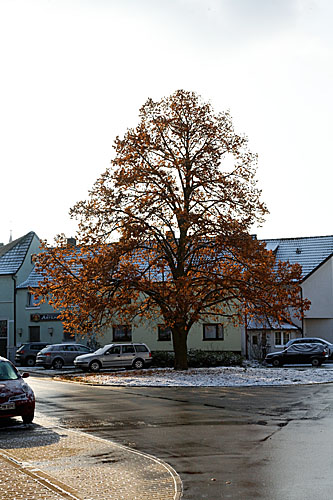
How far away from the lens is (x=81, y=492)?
8.26 m

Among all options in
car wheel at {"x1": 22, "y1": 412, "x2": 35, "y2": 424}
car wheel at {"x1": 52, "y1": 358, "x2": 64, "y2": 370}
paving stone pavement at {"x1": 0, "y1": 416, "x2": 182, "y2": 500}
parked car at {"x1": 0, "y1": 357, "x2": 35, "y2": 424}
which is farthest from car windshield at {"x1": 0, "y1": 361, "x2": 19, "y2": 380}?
car wheel at {"x1": 52, "y1": 358, "x2": 64, "y2": 370}

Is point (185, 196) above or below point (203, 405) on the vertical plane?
above

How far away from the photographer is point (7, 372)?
51.0ft

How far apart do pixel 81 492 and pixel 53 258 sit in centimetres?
2146

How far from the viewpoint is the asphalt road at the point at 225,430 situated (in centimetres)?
867

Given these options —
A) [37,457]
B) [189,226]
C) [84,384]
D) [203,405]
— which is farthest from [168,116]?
[37,457]

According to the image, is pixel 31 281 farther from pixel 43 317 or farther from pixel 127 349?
pixel 127 349

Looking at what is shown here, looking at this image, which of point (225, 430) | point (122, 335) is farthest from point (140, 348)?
point (225, 430)

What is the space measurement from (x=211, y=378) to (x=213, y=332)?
62.1 feet

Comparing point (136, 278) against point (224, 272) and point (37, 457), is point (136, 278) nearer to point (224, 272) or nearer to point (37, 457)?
point (224, 272)

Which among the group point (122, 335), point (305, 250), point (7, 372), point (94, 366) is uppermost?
point (305, 250)

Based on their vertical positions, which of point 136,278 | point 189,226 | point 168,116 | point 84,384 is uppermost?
point 168,116

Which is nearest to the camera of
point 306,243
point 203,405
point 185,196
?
point 203,405

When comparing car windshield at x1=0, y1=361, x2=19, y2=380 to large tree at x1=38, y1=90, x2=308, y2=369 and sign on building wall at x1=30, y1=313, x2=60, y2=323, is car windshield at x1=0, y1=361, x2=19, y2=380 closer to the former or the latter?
large tree at x1=38, y1=90, x2=308, y2=369
